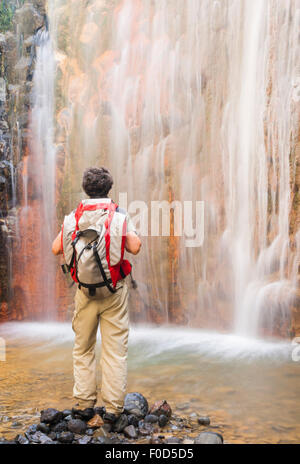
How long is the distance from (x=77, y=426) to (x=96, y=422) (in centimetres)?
15

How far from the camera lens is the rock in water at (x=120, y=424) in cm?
288

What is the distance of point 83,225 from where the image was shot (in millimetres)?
3018

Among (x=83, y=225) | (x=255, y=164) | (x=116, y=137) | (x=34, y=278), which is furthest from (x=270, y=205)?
(x=34, y=278)

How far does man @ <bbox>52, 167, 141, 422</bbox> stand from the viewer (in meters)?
3.00

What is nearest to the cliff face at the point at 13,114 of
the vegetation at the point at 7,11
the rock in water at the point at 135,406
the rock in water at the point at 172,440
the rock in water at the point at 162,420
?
the vegetation at the point at 7,11

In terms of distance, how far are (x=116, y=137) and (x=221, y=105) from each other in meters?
2.18

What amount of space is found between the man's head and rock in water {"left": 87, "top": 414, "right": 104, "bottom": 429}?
1554 mm

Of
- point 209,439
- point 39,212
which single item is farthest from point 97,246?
point 39,212

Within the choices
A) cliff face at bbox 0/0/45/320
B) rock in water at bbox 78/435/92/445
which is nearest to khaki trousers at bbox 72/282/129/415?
rock in water at bbox 78/435/92/445

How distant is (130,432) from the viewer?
2.81 m

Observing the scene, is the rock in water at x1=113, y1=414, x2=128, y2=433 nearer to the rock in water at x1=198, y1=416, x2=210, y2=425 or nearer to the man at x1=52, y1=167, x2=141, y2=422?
the man at x1=52, y1=167, x2=141, y2=422

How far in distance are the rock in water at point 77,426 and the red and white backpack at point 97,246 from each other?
33.6 inches

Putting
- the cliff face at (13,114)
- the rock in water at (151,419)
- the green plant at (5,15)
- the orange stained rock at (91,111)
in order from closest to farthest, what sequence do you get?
the rock in water at (151,419) → the orange stained rock at (91,111) → the cliff face at (13,114) → the green plant at (5,15)

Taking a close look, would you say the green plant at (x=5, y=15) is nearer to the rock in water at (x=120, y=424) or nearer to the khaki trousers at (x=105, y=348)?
the khaki trousers at (x=105, y=348)
